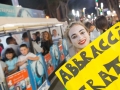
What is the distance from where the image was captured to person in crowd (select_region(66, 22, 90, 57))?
8.08 ft

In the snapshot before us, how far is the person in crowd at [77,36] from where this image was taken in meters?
2.46

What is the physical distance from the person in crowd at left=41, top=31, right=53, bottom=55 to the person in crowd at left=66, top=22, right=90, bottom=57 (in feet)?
15.7

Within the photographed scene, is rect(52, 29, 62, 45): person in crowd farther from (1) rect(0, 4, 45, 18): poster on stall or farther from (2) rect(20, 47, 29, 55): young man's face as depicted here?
(2) rect(20, 47, 29, 55): young man's face

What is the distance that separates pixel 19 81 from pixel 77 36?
2.79 meters

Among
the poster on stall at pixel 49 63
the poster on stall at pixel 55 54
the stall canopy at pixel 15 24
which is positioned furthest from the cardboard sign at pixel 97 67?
the poster on stall at pixel 55 54

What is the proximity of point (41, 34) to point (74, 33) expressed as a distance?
510 cm

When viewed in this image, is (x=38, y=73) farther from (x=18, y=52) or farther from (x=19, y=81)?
(x=19, y=81)

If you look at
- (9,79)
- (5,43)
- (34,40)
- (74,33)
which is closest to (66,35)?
(74,33)

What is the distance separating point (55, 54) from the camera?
8.27 metres

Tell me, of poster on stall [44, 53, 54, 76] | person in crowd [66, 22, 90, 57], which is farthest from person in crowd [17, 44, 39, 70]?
person in crowd [66, 22, 90, 57]

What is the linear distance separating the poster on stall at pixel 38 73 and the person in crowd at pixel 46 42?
87 cm

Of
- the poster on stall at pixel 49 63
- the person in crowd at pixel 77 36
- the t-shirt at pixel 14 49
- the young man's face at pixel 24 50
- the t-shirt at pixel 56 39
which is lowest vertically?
the poster on stall at pixel 49 63

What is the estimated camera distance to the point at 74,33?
2486mm

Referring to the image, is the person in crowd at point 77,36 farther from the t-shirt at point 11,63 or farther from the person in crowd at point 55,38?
the person in crowd at point 55,38
